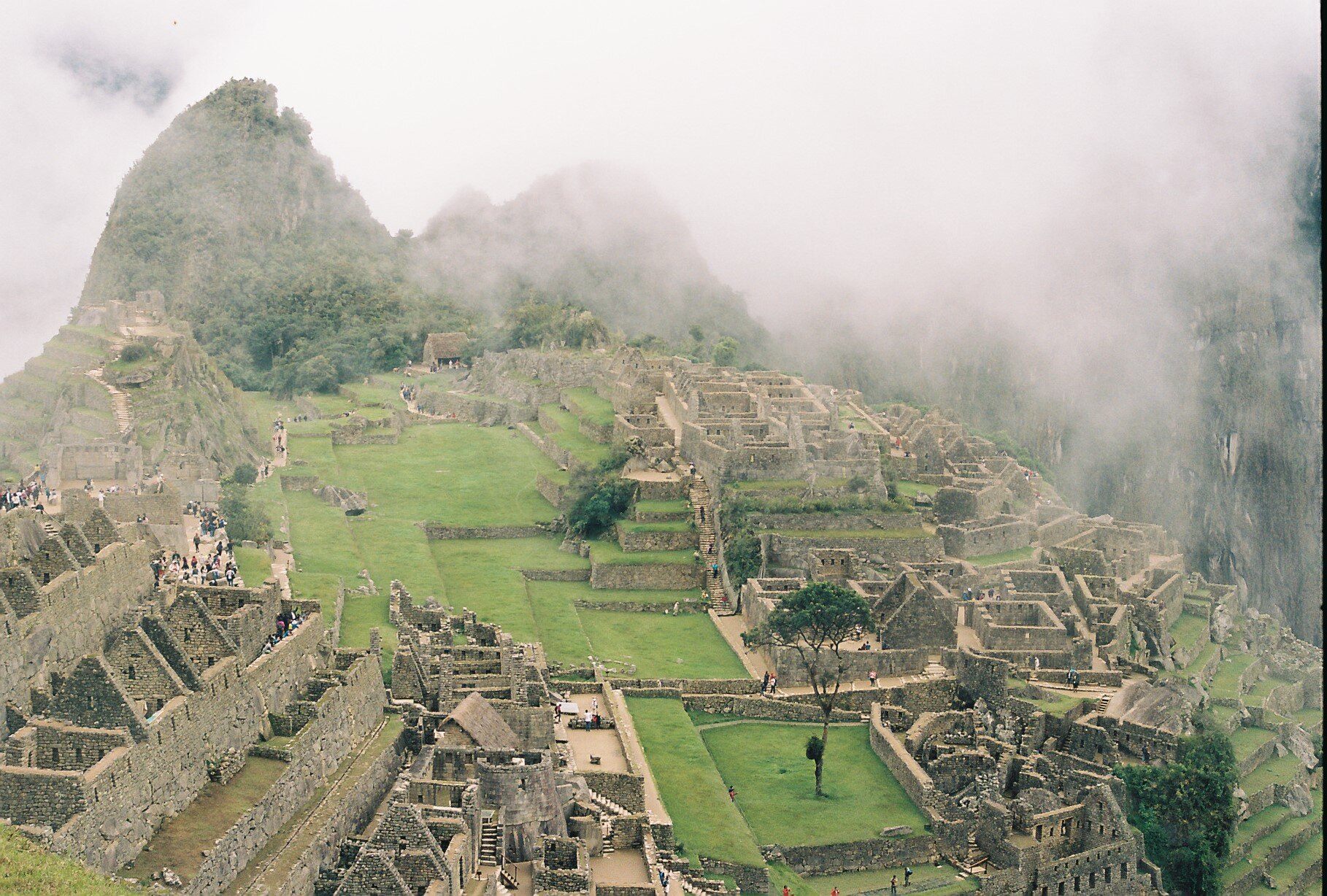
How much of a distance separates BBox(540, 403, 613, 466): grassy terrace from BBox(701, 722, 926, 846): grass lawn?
1995 centimetres

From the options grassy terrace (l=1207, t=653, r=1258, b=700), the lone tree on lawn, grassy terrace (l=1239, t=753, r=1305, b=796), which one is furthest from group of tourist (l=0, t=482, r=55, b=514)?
grassy terrace (l=1207, t=653, r=1258, b=700)

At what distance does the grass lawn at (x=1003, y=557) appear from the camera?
55.0m

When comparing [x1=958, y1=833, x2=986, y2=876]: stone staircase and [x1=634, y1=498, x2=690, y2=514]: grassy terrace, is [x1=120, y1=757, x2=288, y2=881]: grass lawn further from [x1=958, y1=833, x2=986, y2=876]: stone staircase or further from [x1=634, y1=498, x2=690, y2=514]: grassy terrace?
[x1=634, y1=498, x2=690, y2=514]: grassy terrace

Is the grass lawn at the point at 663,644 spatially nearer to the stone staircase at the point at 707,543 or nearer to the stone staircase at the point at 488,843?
the stone staircase at the point at 707,543

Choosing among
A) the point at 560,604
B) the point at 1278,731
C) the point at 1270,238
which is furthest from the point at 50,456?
the point at 1270,238

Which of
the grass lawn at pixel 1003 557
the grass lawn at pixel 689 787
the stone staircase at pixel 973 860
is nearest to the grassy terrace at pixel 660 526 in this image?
the grass lawn at pixel 1003 557

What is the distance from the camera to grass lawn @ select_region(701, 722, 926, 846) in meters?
37.9

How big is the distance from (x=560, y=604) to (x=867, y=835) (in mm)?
15974

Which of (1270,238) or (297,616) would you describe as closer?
(297,616)

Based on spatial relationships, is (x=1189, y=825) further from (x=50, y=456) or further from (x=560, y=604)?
(x=50, y=456)

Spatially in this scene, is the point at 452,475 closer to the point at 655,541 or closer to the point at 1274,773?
the point at 655,541

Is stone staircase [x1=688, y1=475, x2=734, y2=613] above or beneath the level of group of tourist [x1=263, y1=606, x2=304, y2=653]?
beneath

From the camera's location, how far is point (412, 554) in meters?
51.9

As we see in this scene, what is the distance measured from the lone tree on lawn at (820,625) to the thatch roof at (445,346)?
49.8 meters
